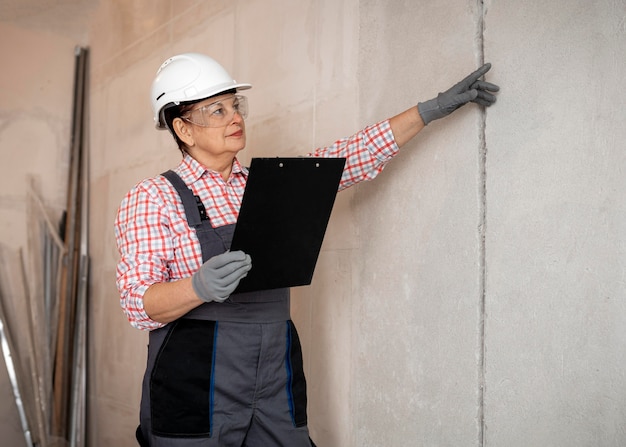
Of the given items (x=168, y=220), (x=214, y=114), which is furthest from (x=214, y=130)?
(x=168, y=220)

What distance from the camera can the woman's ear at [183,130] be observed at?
2.04 meters

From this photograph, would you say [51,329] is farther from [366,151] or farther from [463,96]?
[463,96]

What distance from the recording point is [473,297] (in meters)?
1.88

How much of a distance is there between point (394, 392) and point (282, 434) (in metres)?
0.44

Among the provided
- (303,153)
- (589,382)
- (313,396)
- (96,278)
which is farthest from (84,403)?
(589,382)

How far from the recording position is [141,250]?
5.84 feet

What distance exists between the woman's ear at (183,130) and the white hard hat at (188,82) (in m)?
0.06

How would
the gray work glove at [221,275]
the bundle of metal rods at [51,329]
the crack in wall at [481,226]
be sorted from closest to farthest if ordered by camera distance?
the gray work glove at [221,275] < the crack in wall at [481,226] < the bundle of metal rods at [51,329]

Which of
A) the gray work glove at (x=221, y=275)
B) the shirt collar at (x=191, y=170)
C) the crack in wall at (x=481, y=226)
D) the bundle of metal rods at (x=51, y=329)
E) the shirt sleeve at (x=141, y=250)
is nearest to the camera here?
the gray work glove at (x=221, y=275)

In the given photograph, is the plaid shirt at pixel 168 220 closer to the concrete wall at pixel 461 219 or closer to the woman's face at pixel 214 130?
the woman's face at pixel 214 130

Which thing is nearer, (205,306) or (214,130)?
(205,306)

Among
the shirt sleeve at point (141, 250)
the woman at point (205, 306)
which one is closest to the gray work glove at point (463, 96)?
the woman at point (205, 306)

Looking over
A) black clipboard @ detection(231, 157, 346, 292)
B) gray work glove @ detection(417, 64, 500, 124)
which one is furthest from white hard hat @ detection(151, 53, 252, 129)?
gray work glove @ detection(417, 64, 500, 124)

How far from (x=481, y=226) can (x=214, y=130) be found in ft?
2.72
